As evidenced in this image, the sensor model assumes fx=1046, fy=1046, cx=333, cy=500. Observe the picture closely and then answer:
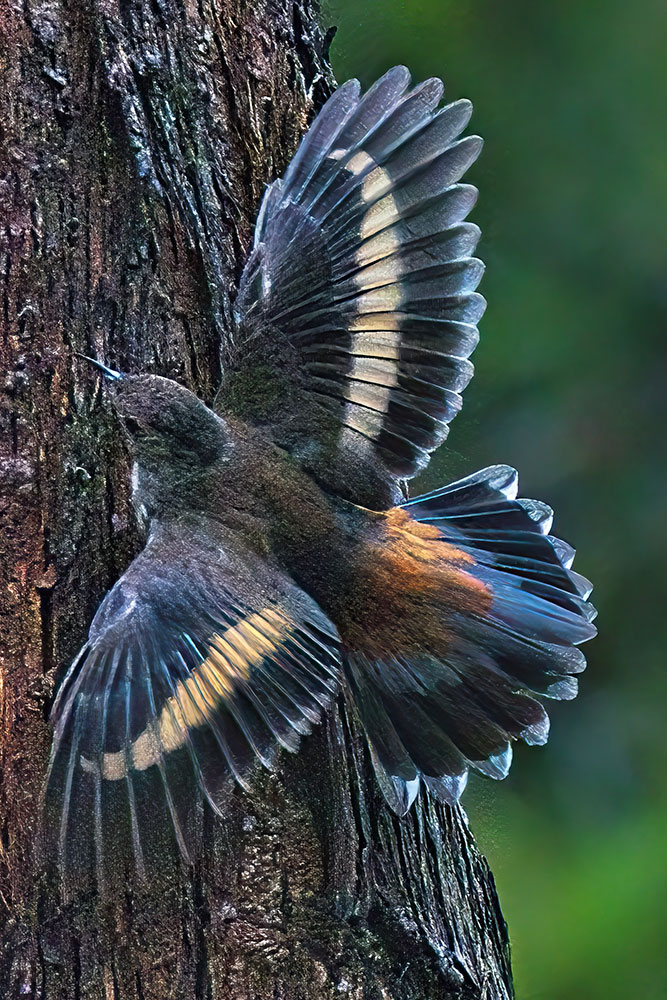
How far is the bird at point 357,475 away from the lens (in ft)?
3.40

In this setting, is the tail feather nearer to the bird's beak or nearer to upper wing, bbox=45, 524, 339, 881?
upper wing, bbox=45, 524, 339, 881

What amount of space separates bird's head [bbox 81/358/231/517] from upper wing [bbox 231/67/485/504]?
0.21ft

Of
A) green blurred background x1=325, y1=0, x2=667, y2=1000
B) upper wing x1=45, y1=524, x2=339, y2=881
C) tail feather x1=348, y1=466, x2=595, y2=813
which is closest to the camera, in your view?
upper wing x1=45, y1=524, x2=339, y2=881

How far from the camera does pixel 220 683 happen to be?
0.99 m

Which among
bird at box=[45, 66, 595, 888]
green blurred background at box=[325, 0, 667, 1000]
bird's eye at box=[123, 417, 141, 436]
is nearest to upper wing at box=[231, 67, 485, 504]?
bird at box=[45, 66, 595, 888]

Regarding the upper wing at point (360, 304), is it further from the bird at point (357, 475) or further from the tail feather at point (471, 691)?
the tail feather at point (471, 691)

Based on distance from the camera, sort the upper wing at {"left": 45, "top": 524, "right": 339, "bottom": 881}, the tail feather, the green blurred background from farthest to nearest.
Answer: the green blurred background, the tail feather, the upper wing at {"left": 45, "top": 524, "right": 339, "bottom": 881}

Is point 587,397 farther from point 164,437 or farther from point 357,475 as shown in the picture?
point 164,437

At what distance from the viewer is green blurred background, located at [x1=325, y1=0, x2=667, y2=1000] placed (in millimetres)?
1417

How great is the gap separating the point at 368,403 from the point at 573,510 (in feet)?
1.78

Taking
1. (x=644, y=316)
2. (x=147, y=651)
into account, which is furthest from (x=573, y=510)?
(x=147, y=651)

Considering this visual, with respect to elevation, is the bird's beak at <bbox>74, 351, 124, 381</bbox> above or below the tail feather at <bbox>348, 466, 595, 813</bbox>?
above

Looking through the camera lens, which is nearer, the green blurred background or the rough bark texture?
the rough bark texture

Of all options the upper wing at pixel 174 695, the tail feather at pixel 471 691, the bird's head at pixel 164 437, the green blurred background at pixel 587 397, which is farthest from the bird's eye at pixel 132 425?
the green blurred background at pixel 587 397
